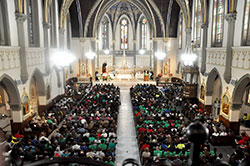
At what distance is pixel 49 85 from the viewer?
2056 cm

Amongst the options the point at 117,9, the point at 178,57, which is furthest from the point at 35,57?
the point at 117,9

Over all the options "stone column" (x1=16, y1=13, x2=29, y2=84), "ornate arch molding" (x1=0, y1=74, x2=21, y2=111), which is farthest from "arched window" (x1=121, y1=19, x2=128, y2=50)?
"ornate arch molding" (x1=0, y1=74, x2=21, y2=111)

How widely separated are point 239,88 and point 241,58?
2094 mm

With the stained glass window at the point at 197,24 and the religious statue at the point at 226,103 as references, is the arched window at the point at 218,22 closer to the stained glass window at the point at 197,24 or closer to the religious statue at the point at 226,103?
the stained glass window at the point at 197,24

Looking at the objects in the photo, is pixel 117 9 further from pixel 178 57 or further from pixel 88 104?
pixel 88 104

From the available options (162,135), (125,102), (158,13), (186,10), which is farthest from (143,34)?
(162,135)

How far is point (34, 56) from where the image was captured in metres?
17.6

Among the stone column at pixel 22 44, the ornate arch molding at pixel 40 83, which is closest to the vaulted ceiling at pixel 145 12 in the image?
the ornate arch molding at pixel 40 83

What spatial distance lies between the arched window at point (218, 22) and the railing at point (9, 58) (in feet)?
51.7

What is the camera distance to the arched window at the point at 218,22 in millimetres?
17234

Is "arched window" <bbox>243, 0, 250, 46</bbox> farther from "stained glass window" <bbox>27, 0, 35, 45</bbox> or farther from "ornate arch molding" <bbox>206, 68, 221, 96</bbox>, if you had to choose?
"stained glass window" <bbox>27, 0, 35, 45</bbox>

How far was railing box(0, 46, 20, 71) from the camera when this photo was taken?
13.1 metres

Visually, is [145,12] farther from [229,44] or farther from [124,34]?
[229,44]

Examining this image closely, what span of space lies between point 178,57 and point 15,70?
82.5ft
